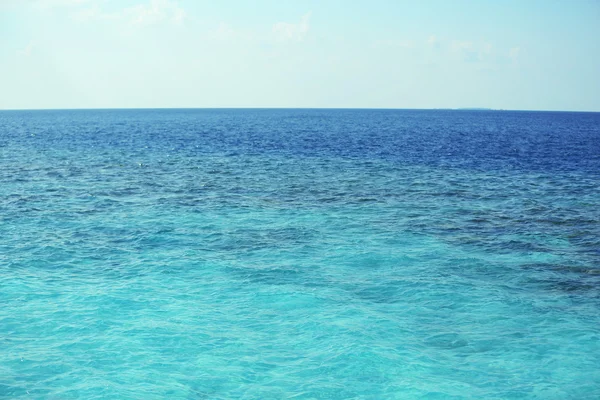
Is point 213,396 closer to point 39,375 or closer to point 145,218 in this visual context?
point 39,375

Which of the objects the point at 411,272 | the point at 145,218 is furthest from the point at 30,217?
the point at 411,272

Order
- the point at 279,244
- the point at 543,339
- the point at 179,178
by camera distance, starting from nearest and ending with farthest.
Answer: the point at 543,339 → the point at 279,244 → the point at 179,178

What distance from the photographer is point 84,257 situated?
85.1ft

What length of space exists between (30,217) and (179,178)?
17502mm

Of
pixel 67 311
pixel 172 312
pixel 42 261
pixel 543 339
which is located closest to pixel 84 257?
pixel 42 261

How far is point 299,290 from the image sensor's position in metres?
22.2

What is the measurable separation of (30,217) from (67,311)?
16.7 m

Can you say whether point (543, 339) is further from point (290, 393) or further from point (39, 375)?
point (39, 375)

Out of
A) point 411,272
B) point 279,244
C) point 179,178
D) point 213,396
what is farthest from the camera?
point 179,178

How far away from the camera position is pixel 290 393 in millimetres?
14836

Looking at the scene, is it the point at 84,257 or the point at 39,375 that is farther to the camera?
the point at 84,257

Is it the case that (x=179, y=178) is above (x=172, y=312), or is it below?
above

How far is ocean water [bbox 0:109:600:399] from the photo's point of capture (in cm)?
1563

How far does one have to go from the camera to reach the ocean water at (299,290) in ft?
51.3
